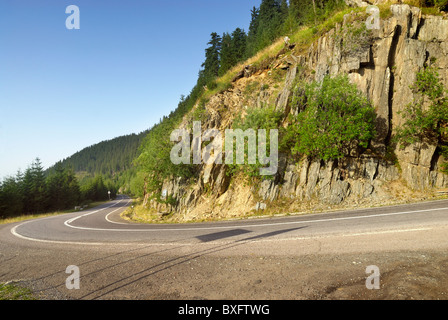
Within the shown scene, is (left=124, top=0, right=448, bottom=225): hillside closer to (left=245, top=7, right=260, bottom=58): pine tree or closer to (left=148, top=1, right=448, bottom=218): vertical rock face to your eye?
(left=148, top=1, right=448, bottom=218): vertical rock face

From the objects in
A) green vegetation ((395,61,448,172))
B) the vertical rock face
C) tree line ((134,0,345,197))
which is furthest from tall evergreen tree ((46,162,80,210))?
green vegetation ((395,61,448,172))

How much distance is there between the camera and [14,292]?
5.05 m

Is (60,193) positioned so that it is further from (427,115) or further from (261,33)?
(427,115)

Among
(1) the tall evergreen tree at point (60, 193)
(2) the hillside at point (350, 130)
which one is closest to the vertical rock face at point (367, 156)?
(2) the hillside at point (350, 130)

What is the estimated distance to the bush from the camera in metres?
14.6

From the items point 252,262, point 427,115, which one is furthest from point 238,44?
point 252,262

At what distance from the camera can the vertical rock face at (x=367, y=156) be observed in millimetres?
15039

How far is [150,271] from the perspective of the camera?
5.61 meters

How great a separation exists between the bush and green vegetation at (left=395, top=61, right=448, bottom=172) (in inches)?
96.9

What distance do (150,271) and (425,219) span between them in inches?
403

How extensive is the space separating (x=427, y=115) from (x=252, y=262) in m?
17.5

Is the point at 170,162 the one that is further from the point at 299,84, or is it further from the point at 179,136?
the point at 299,84

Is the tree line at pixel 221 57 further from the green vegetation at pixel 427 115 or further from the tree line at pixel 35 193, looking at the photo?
the tree line at pixel 35 193

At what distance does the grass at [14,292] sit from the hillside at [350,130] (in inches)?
528
